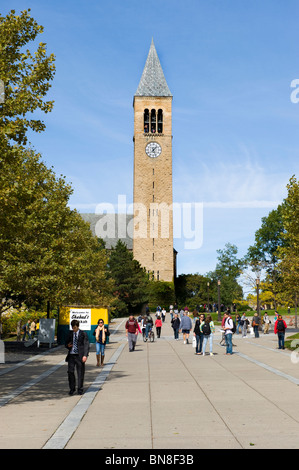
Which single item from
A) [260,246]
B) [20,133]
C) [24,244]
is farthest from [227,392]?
[260,246]

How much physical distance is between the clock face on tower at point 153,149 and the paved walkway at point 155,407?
71155 millimetres

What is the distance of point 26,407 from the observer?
11.2 metres

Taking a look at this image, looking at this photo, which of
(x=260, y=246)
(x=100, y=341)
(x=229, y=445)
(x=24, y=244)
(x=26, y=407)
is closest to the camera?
(x=229, y=445)

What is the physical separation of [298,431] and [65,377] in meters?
9.49

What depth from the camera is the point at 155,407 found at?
1091 centimetres

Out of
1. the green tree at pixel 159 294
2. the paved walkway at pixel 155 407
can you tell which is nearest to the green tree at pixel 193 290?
the green tree at pixel 159 294

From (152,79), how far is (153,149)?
12920 millimetres

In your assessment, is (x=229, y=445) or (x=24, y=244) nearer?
(x=229, y=445)

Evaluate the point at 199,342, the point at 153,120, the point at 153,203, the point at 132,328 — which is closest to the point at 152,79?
the point at 153,120

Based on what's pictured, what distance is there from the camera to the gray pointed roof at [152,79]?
9238 cm

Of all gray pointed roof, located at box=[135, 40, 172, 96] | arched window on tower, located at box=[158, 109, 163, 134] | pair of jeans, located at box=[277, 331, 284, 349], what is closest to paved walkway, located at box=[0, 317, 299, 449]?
pair of jeans, located at box=[277, 331, 284, 349]

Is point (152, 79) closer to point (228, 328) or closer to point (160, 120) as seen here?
point (160, 120)

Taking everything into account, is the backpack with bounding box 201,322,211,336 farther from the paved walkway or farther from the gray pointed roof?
the gray pointed roof
